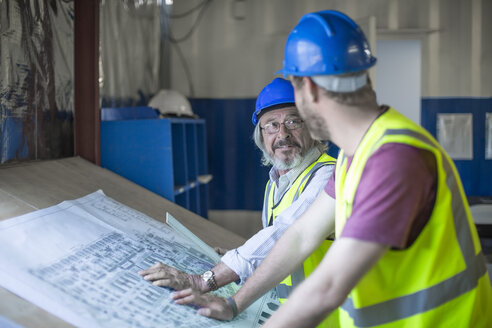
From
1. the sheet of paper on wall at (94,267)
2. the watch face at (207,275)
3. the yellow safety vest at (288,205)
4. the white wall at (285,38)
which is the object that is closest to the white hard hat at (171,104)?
the white wall at (285,38)

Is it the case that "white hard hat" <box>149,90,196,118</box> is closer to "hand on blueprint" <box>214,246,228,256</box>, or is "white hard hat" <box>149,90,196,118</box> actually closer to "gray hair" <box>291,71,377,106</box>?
A: "hand on blueprint" <box>214,246,228,256</box>

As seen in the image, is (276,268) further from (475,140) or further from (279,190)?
(475,140)

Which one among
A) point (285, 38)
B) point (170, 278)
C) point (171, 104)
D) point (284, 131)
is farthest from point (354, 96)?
point (285, 38)

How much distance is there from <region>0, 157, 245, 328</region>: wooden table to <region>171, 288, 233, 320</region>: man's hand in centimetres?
34

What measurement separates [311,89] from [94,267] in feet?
2.51

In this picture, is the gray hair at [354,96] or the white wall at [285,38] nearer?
the gray hair at [354,96]

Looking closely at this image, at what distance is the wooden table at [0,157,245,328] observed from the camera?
955mm

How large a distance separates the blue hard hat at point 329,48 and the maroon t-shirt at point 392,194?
0.69 ft

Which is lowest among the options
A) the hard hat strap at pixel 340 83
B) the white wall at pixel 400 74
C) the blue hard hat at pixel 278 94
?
the hard hat strap at pixel 340 83

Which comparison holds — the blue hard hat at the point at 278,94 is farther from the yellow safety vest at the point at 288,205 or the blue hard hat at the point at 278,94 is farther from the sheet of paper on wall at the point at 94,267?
the sheet of paper on wall at the point at 94,267

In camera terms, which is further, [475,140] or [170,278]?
[475,140]

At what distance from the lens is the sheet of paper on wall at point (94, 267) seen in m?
1.02

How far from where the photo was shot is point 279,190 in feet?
6.12

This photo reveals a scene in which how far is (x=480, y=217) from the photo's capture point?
10.2 feet
